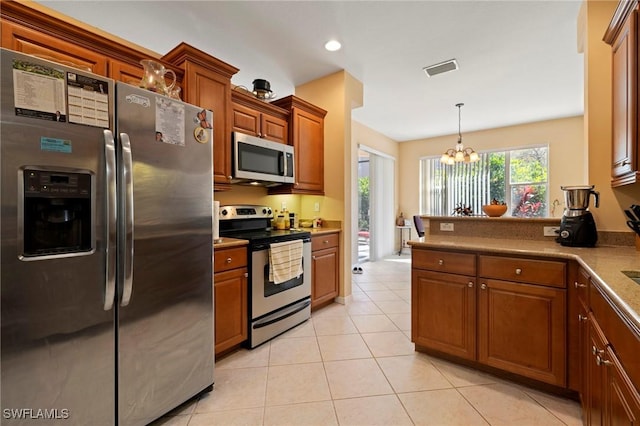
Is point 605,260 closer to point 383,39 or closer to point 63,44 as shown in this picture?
point 383,39

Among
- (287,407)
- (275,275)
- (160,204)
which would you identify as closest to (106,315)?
(160,204)

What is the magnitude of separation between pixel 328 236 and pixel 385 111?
9.16ft

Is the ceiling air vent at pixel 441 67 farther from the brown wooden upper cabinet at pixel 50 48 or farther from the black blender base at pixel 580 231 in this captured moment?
the brown wooden upper cabinet at pixel 50 48

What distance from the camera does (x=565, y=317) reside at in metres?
1.65

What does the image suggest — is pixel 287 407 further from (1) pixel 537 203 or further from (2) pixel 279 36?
(1) pixel 537 203

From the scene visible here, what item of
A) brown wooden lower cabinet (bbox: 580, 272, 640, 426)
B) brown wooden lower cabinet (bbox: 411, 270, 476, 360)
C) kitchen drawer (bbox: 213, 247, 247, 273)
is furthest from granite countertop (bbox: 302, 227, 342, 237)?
brown wooden lower cabinet (bbox: 580, 272, 640, 426)

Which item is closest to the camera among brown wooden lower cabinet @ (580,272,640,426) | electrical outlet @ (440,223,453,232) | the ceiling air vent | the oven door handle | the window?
brown wooden lower cabinet @ (580,272,640,426)

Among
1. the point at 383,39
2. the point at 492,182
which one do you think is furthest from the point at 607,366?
the point at 492,182

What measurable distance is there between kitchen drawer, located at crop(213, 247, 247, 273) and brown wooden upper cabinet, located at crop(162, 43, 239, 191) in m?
0.63

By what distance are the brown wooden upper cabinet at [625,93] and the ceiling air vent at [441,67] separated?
1447mm

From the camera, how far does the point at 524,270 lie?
5.80 ft

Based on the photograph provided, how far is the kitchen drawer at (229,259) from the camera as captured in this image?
208cm

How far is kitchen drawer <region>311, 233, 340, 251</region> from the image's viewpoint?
3.05 meters

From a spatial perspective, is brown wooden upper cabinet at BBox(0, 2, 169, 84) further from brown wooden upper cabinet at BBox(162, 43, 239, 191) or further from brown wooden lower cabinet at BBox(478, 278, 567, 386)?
brown wooden lower cabinet at BBox(478, 278, 567, 386)
